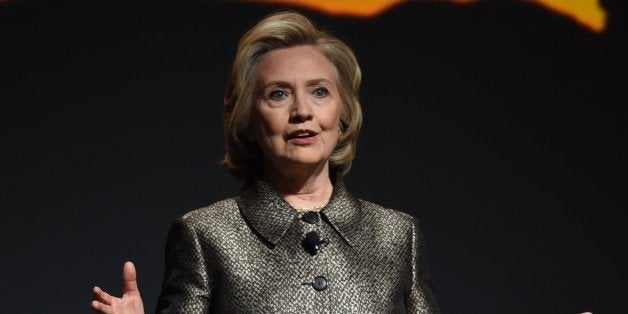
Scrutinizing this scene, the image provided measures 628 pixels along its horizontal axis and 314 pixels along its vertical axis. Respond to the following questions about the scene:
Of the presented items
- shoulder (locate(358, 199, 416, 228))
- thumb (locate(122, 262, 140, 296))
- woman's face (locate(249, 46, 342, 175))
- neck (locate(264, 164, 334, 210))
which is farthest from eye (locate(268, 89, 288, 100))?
thumb (locate(122, 262, 140, 296))

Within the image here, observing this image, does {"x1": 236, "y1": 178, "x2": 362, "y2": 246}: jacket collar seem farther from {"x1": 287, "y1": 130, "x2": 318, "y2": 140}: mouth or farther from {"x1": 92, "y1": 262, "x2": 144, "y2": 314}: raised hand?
{"x1": 92, "y1": 262, "x2": 144, "y2": 314}: raised hand

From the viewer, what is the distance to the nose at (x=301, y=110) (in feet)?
7.38

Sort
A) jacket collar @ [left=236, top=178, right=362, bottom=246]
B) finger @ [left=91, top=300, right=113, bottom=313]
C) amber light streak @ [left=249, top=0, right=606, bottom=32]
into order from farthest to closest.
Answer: amber light streak @ [left=249, top=0, right=606, bottom=32] → jacket collar @ [left=236, top=178, right=362, bottom=246] → finger @ [left=91, top=300, right=113, bottom=313]

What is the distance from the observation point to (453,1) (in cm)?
325

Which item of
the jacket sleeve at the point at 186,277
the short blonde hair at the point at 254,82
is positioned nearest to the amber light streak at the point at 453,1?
the short blonde hair at the point at 254,82

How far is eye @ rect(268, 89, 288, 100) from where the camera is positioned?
7.52 ft

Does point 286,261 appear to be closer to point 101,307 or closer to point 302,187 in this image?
point 302,187

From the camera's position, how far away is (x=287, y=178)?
233 centimetres

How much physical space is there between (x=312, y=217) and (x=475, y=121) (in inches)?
39.7

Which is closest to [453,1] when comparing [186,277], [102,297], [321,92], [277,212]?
[321,92]

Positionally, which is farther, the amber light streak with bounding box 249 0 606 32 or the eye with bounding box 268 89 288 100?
the amber light streak with bounding box 249 0 606 32

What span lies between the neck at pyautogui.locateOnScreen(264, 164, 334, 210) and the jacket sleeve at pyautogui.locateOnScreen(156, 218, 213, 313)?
0.18 metres

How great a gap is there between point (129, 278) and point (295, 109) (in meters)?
0.38

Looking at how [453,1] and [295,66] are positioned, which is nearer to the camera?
[295,66]
